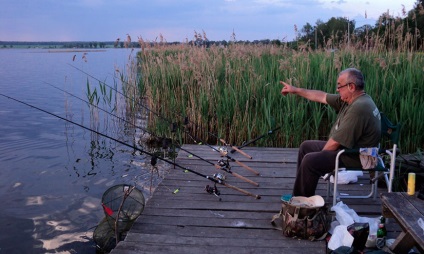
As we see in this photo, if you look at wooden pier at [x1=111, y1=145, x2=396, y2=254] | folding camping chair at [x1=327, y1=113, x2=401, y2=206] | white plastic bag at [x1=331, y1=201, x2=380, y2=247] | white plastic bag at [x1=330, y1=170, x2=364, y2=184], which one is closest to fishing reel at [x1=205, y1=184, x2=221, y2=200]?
wooden pier at [x1=111, y1=145, x2=396, y2=254]

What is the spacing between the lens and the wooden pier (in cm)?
290

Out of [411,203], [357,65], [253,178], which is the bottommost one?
[253,178]

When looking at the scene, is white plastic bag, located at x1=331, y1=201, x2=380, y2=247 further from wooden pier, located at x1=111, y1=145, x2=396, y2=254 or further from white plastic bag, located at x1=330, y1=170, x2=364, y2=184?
white plastic bag, located at x1=330, y1=170, x2=364, y2=184

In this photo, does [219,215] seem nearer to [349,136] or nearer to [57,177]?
[349,136]

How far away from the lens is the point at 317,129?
5656mm

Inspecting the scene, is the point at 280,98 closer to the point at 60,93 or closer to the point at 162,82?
the point at 162,82

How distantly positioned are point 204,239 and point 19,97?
1244 centimetres

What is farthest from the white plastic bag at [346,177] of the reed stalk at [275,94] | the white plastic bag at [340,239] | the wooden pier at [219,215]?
the white plastic bag at [340,239]

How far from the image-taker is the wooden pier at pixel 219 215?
2900mm

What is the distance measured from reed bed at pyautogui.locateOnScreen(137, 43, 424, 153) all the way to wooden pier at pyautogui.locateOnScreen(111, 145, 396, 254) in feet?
3.23

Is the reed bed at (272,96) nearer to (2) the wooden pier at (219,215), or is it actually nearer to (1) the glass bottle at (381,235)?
(2) the wooden pier at (219,215)

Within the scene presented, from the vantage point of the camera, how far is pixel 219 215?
3.49 m

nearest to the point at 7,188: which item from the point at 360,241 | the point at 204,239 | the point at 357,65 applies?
the point at 204,239

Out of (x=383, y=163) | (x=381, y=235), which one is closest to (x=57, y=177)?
(x=383, y=163)
